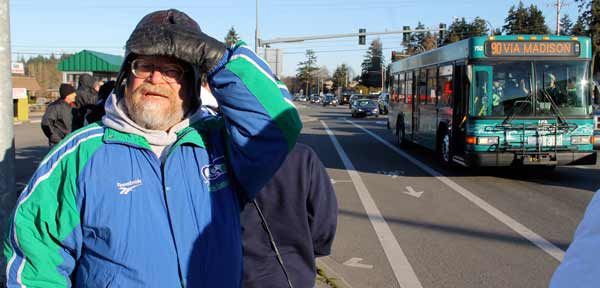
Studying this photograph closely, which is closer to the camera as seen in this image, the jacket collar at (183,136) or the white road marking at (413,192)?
the jacket collar at (183,136)

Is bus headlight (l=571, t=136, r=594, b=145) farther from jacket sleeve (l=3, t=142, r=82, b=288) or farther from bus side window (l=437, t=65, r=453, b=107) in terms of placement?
jacket sleeve (l=3, t=142, r=82, b=288)

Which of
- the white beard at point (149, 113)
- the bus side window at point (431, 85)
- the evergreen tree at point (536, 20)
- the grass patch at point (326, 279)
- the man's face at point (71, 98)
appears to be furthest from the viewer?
the evergreen tree at point (536, 20)

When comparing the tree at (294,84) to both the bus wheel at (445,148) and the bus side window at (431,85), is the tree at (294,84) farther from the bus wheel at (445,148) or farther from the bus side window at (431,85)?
the bus wheel at (445,148)

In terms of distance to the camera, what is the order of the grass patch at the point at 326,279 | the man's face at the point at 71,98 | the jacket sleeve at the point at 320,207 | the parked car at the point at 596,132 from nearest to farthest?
the jacket sleeve at the point at 320,207 → the grass patch at the point at 326,279 → the man's face at the point at 71,98 → the parked car at the point at 596,132

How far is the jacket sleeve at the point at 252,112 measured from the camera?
2.13 metres

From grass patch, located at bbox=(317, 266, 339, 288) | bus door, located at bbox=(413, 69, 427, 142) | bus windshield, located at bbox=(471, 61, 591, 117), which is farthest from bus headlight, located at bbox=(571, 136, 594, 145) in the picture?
grass patch, located at bbox=(317, 266, 339, 288)

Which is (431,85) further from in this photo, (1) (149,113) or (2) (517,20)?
(2) (517,20)

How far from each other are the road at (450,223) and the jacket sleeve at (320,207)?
2334 mm

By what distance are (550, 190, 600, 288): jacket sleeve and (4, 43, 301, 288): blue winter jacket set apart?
1146 mm

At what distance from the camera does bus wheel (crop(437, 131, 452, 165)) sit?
12719 millimetres

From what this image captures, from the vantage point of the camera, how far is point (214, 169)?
2203 millimetres

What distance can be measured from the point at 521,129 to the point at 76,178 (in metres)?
10.6

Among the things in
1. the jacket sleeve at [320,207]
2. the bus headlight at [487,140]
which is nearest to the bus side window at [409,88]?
the bus headlight at [487,140]

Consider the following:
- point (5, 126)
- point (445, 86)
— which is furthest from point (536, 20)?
point (5, 126)
